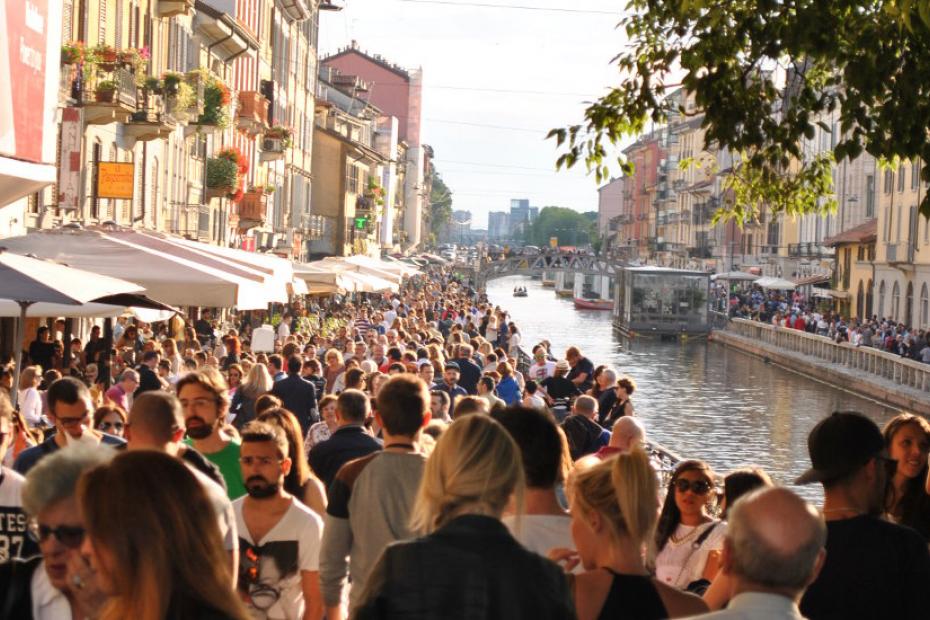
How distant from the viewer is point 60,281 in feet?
37.0

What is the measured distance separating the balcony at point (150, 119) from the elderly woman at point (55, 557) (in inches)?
1079

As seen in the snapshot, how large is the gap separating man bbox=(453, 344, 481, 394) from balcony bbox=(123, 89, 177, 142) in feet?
46.1

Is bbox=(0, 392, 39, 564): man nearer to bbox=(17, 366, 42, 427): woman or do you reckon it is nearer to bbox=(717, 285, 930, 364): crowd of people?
bbox=(17, 366, 42, 427): woman

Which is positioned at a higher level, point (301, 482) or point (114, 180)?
point (114, 180)

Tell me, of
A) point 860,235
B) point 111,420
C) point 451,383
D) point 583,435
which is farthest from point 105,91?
point 860,235

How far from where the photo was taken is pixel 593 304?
122m

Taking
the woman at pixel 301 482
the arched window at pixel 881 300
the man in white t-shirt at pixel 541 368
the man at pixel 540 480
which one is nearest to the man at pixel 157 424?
the woman at pixel 301 482

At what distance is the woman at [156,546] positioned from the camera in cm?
339

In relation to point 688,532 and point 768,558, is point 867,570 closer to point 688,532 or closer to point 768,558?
point 768,558

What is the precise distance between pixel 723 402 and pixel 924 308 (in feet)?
67.9

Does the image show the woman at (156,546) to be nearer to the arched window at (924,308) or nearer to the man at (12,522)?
the man at (12,522)

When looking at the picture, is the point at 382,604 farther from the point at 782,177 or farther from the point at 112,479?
the point at 782,177

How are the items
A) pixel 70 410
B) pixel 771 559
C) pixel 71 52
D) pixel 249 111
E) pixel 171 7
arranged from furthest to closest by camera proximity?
1. pixel 249 111
2. pixel 171 7
3. pixel 71 52
4. pixel 70 410
5. pixel 771 559

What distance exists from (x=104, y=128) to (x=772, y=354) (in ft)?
122
